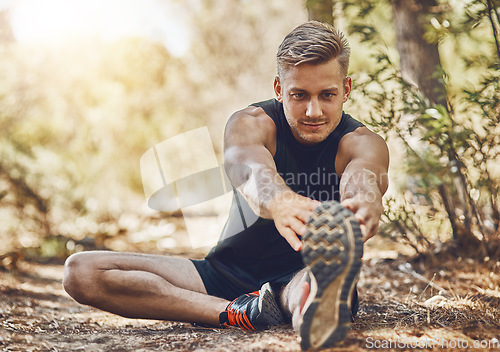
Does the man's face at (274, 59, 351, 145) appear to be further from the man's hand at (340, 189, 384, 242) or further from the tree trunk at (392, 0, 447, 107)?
the tree trunk at (392, 0, 447, 107)

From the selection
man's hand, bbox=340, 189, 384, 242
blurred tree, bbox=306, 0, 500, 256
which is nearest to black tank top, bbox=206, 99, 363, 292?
man's hand, bbox=340, 189, 384, 242

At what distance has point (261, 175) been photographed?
5.84ft

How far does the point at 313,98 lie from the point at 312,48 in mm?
213

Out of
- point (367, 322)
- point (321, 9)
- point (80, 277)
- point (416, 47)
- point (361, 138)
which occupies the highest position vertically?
point (321, 9)

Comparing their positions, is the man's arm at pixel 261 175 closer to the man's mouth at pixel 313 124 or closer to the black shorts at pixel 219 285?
the man's mouth at pixel 313 124

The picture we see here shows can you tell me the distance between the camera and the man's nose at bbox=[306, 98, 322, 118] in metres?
1.99

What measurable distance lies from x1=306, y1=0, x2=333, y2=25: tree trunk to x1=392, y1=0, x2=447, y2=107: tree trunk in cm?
52

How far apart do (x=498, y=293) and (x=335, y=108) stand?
4.96 feet

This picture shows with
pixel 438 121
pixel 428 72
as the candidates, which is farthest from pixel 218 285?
pixel 428 72

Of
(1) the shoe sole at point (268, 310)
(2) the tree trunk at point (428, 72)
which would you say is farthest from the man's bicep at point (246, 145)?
(2) the tree trunk at point (428, 72)

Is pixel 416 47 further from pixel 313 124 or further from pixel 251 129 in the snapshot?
pixel 251 129

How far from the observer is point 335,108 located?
6.70ft

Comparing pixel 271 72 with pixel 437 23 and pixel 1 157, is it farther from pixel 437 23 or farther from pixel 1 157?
pixel 437 23

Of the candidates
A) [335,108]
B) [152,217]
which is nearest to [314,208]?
[335,108]
